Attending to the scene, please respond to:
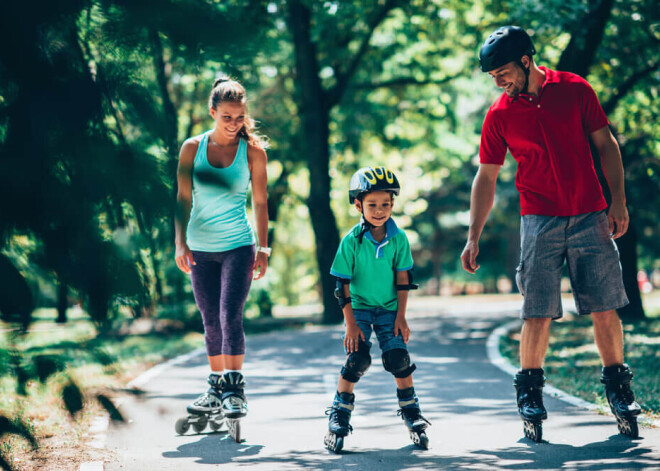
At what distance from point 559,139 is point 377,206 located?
1031mm

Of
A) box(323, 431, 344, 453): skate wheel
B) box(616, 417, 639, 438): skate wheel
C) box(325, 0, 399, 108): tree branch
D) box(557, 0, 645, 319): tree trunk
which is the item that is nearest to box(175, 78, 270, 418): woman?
box(323, 431, 344, 453): skate wheel

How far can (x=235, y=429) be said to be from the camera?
15.1ft

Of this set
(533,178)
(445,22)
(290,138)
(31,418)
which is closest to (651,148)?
(445,22)

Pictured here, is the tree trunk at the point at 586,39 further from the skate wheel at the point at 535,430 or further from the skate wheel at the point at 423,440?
the skate wheel at the point at 423,440

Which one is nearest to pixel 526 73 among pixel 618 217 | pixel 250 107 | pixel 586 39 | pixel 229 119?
pixel 618 217

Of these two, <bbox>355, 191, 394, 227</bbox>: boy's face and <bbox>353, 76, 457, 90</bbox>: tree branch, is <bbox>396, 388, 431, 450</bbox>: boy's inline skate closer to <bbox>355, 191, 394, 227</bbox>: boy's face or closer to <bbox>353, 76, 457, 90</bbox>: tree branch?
<bbox>355, 191, 394, 227</bbox>: boy's face

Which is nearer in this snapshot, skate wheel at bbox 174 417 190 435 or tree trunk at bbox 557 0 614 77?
skate wheel at bbox 174 417 190 435

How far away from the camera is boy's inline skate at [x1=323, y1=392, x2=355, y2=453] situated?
4293 millimetres

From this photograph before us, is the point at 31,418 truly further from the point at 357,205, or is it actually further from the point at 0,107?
the point at 357,205

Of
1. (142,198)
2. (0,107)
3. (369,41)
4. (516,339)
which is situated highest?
(369,41)

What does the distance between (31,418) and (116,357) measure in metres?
0.57

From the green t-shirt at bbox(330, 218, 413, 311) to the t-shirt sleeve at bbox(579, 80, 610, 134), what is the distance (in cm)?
117

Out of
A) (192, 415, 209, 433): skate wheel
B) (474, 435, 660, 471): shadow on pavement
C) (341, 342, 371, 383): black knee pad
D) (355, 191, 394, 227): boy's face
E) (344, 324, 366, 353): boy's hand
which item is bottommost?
(474, 435, 660, 471): shadow on pavement

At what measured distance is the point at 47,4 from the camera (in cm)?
172
